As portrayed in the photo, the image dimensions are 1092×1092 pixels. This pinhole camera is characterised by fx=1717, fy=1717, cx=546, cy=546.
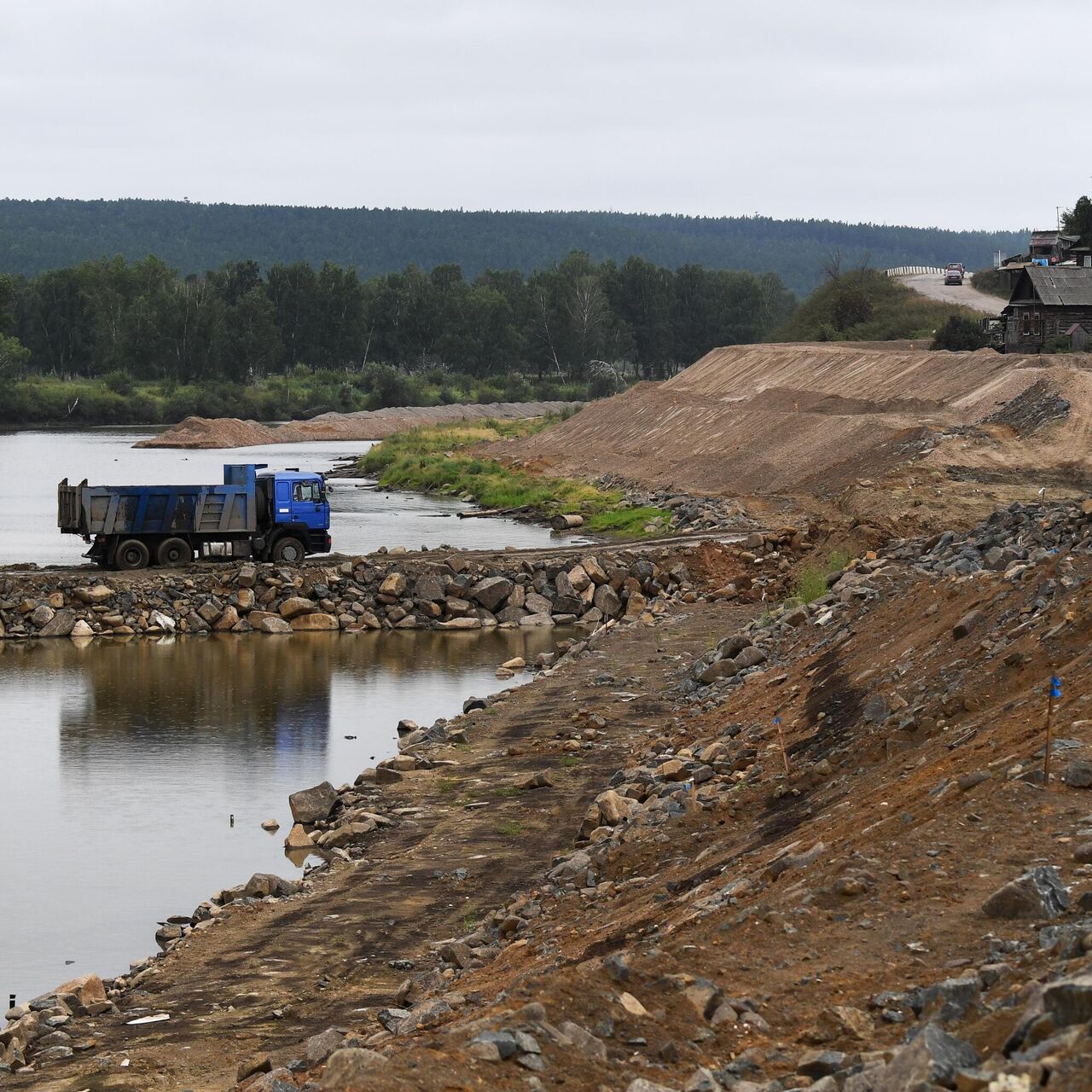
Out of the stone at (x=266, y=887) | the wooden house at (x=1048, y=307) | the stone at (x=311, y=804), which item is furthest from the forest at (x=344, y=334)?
the stone at (x=266, y=887)

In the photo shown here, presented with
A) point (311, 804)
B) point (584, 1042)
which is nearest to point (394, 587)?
point (311, 804)

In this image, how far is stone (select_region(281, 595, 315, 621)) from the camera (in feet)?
131

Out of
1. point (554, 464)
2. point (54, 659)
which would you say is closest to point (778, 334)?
point (554, 464)

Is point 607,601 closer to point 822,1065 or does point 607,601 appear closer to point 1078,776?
point 1078,776

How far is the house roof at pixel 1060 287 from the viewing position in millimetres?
74500

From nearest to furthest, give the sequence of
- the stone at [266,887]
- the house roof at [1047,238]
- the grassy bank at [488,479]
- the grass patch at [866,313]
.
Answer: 1. the stone at [266,887]
2. the grassy bank at [488,479]
3. the grass patch at [866,313]
4. the house roof at [1047,238]

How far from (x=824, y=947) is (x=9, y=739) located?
2013 cm

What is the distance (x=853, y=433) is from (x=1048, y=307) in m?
18.0

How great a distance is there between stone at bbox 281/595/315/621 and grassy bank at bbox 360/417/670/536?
57.6ft

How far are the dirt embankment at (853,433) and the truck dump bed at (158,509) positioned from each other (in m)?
16.2

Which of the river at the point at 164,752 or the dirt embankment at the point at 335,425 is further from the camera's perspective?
the dirt embankment at the point at 335,425

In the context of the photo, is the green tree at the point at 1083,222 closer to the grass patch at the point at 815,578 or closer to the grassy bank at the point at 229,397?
the grassy bank at the point at 229,397

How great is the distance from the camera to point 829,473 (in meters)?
58.9

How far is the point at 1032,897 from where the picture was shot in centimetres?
999
